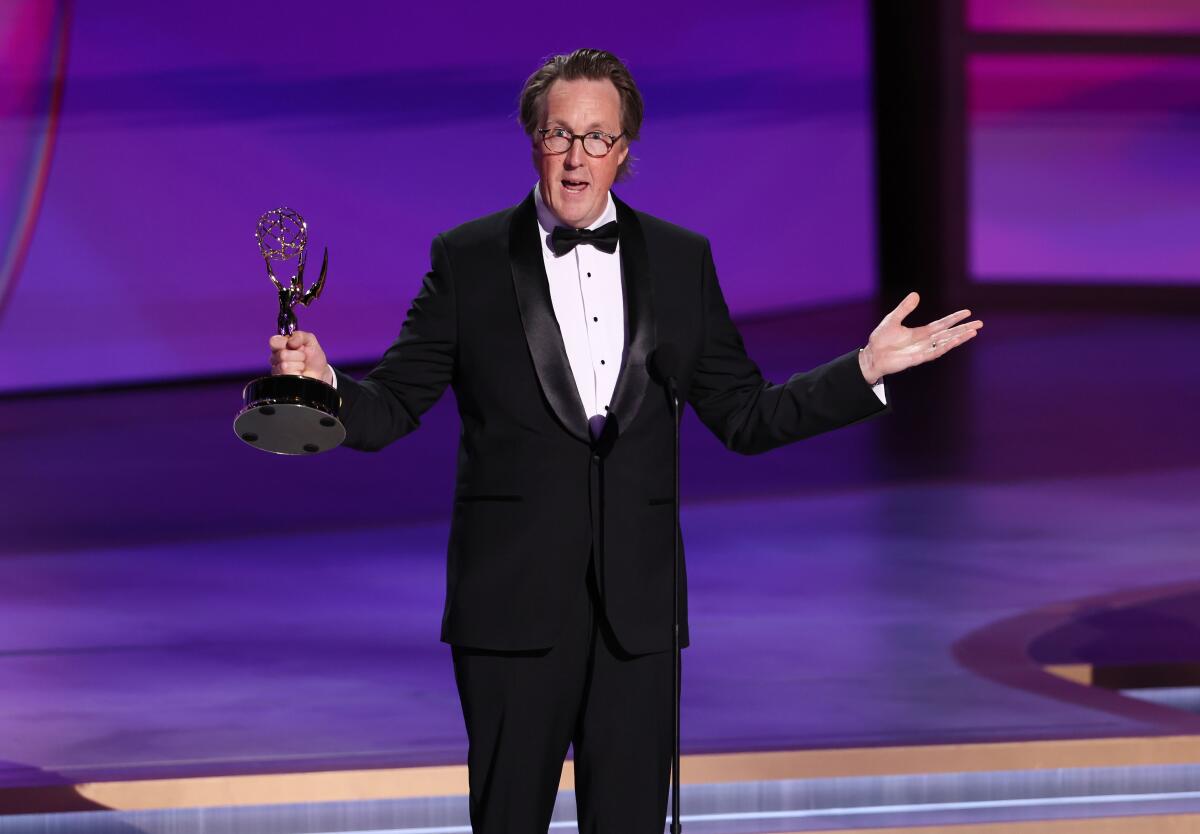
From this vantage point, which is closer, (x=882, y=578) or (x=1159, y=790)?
(x=1159, y=790)

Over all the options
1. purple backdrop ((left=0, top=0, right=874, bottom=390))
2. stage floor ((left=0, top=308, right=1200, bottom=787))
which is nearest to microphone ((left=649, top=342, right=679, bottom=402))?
stage floor ((left=0, top=308, right=1200, bottom=787))

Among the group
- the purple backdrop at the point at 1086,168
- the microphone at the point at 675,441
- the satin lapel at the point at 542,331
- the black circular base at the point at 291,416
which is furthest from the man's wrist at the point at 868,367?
the purple backdrop at the point at 1086,168

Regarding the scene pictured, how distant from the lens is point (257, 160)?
30.1 feet

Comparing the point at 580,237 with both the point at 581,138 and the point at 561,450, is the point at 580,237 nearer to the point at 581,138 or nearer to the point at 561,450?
the point at 581,138

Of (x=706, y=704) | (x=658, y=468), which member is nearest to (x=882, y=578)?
(x=706, y=704)

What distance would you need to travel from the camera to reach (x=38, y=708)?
407 cm

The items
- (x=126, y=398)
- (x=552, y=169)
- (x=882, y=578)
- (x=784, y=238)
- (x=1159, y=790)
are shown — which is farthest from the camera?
(x=784, y=238)

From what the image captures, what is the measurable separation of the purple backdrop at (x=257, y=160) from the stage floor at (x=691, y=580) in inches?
16.1

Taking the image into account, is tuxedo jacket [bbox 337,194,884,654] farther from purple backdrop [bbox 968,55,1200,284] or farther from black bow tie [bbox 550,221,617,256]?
purple backdrop [bbox 968,55,1200,284]

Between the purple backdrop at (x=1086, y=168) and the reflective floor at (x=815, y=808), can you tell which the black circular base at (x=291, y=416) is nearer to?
the reflective floor at (x=815, y=808)

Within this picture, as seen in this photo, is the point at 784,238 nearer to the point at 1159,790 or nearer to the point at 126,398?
the point at 126,398

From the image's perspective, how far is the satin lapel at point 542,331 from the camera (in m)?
2.31

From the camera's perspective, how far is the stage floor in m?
3.90

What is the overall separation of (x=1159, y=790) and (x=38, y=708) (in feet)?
7.52
